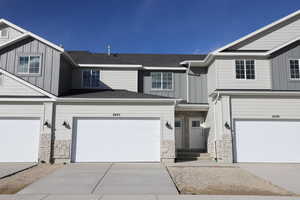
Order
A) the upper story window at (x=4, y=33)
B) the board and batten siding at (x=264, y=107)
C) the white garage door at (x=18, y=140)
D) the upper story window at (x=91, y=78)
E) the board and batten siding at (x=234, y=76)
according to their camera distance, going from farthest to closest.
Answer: the upper story window at (x=91, y=78) < the upper story window at (x=4, y=33) < the board and batten siding at (x=234, y=76) < the board and batten siding at (x=264, y=107) < the white garage door at (x=18, y=140)

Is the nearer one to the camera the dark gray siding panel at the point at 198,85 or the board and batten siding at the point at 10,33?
the board and batten siding at the point at 10,33

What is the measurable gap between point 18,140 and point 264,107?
12.6 m

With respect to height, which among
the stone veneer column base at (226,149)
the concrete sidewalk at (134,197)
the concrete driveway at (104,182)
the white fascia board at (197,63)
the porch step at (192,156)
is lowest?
the concrete driveway at (104,182)

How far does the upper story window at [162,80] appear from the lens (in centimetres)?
1527

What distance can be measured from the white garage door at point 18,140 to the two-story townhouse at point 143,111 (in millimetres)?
46

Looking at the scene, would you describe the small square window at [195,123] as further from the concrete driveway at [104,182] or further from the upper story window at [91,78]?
the upper story window at [91,78]

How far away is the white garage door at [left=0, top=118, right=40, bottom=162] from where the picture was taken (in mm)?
11711

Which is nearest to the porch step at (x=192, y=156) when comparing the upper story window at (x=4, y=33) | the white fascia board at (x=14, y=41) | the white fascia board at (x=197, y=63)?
the white fascia board at (x=197, y=63)

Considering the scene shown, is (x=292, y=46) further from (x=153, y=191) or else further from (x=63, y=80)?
(x=63, y=80)

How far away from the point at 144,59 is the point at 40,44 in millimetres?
6935

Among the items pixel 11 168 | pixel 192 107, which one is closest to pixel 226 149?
pixel 192 107

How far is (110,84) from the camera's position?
49.6ft

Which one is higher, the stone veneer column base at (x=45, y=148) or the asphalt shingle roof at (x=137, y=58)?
the asphalt shingle roof at (x=137, y=58)

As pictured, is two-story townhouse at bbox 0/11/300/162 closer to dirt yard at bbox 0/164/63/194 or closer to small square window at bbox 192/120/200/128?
dirt yard at bbox 0/164/63/194
